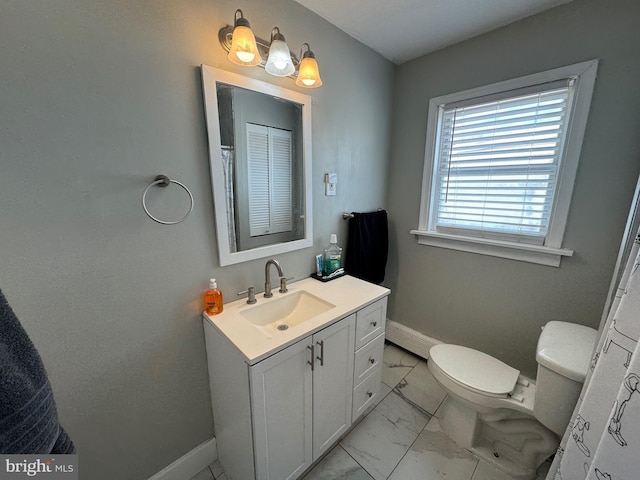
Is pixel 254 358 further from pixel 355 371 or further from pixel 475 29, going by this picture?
pixel 475 29

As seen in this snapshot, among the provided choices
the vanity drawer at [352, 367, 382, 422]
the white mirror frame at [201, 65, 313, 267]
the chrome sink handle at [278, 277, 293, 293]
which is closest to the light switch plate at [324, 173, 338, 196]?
the white mirror frame at [201, 65, 313, 267]

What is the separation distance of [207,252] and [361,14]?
1.47 m

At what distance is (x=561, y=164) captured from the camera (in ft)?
4.39

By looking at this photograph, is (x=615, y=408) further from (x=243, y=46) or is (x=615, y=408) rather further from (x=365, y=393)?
(x=243, y=46)

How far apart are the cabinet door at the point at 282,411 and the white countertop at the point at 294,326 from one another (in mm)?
40

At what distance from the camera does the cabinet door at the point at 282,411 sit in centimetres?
91

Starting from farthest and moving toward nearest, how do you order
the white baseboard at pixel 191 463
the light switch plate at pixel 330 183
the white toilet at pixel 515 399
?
1. the light switch plate at pixel 330 183
2. the white baseboard at pixel 191 463
3. the white toilet at pixel 515 399

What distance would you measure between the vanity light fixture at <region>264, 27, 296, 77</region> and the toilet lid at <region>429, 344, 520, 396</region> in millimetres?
1665

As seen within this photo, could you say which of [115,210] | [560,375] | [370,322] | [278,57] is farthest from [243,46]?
[560,375]

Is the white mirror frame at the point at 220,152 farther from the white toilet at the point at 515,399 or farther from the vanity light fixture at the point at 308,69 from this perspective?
the white toilet at the point at 515,399

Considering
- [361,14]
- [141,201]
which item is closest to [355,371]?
[141,201]

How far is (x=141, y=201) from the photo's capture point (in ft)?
3.02

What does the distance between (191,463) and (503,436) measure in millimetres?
1586

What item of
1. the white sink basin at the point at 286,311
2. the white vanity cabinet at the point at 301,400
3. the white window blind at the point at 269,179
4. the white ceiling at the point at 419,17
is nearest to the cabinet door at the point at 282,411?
the white vanity cabinet at the point at 301,400
